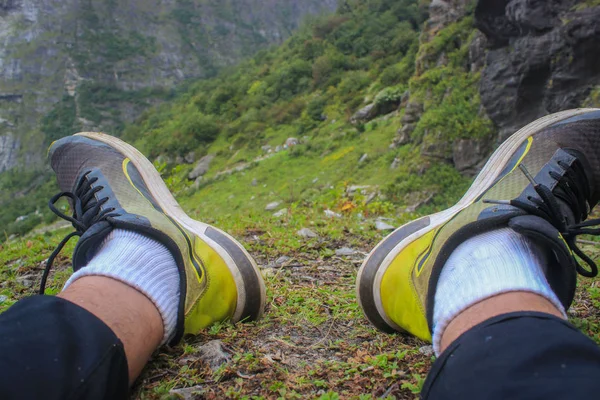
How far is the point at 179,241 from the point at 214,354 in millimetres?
371

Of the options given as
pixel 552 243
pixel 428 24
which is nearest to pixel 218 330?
pixel 552 243

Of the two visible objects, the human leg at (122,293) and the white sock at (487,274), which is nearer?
the human leg at (122,293)

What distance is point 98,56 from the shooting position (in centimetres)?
7019

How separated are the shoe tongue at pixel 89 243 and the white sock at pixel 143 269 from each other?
2 centimetres

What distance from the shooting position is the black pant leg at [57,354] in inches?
31.5

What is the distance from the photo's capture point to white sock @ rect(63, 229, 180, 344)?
117 centimetres

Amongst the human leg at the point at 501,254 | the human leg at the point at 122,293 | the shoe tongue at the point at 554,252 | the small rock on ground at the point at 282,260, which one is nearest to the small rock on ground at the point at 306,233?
the small rock on ground at the point at 282,260

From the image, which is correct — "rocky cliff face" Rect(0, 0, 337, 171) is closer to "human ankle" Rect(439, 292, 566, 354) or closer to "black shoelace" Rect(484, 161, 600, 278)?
"black shoelace" Rect(484, 161, 600, 278)

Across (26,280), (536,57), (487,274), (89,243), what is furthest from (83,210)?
(536,57)

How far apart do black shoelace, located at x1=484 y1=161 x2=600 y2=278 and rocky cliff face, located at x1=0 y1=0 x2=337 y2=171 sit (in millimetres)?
61779

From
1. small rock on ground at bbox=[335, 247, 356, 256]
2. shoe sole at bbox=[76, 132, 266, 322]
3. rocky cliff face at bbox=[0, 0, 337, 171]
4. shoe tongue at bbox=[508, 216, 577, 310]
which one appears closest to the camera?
shoe tongue at bbox=[508, 216, 577, 310]

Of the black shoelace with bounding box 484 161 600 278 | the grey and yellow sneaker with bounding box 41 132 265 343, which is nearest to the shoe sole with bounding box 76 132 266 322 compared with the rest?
the grey and yellow sneaker with bounding box 41 132 265 343

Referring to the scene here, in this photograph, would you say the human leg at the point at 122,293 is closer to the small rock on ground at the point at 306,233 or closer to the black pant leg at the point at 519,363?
the black pant leg at the point at 519,363

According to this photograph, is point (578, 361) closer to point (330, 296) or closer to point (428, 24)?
point (330, 296)
